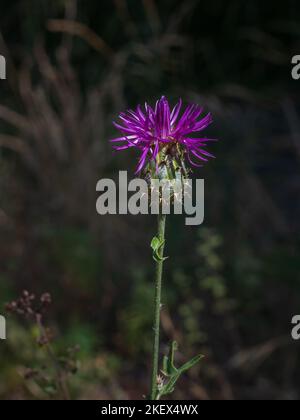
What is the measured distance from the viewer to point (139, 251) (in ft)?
15.1

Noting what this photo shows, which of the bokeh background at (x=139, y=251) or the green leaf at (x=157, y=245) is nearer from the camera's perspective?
the green leaf at (x=157, y=245)

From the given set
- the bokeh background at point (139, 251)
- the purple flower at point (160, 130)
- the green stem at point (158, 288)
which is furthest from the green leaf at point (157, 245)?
the bokeh background at point (139, 251)

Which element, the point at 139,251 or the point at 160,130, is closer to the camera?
the point at 160,130

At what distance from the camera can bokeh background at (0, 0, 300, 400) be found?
12.9 feet

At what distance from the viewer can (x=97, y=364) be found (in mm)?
3768

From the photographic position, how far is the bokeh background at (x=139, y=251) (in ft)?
12.9

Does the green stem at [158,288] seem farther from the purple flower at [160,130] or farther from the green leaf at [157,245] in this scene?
the purple flower at [160,130]

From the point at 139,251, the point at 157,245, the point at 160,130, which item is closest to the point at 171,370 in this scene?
the point at 157,245

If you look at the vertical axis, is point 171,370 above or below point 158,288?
below

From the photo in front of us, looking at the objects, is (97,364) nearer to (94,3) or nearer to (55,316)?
(55,316)

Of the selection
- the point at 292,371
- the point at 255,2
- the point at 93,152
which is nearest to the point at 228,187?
the point at 93,152

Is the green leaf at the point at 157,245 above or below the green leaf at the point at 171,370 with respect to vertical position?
above

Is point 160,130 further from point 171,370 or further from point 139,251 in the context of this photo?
point 139,251

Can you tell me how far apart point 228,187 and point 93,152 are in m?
1.06
